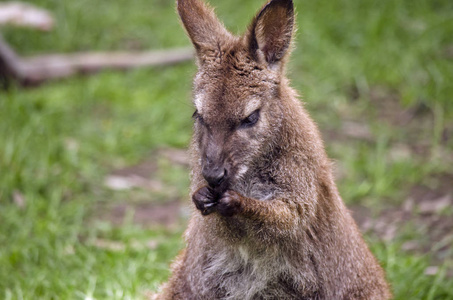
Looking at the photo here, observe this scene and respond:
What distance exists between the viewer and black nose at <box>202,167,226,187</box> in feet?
13.1

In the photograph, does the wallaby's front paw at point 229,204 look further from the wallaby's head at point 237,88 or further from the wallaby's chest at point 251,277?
the wallaby's chest at point 251,277

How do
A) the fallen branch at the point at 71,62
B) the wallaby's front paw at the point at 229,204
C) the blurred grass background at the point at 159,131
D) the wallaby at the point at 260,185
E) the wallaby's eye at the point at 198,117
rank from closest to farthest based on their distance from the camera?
1. the wallaby's front paw at the point at 229,204
2. the wallaby at the point at 260,185
3. the wallaby's eye at the point at 198,117
4. the blurred grass background at the point at 159,131
5. the fallen branch at the point at 71,62

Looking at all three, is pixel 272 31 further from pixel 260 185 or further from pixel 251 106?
pixel 260 185

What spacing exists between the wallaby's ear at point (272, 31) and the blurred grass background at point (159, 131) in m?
0.78

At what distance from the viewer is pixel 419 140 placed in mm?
8328

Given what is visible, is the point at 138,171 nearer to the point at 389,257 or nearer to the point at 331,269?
the point at 389,257

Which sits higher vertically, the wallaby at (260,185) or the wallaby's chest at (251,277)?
the wallaby at (260,185)

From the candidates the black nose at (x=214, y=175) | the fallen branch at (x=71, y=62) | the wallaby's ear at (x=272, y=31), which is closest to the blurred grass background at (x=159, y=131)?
the fallen branch at (x=71, y=62)

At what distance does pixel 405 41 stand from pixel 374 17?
2.20 feet

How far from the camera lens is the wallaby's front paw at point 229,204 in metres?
3.97

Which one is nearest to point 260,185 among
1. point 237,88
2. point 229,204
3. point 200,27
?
point 229,204

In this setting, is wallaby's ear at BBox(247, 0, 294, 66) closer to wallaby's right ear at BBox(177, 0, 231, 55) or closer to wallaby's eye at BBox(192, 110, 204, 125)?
wallaby's right ear at BBox(177, 0, 231, 55)

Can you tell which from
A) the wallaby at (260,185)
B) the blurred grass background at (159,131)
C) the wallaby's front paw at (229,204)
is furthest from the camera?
the blurred grass background at (159,131)

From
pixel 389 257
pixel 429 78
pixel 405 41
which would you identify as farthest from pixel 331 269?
pixel 405 41
